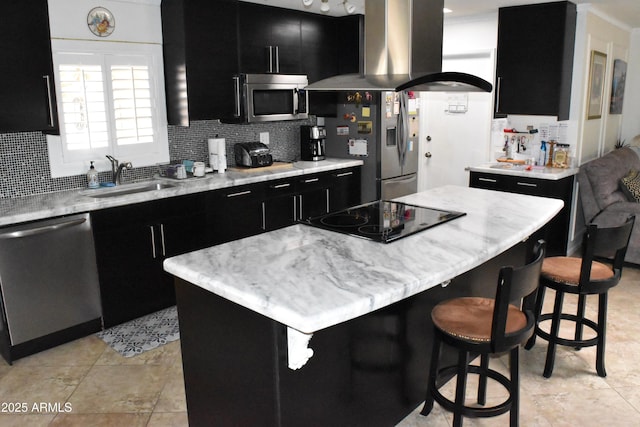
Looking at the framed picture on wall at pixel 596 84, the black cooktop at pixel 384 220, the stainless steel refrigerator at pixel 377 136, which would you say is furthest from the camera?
the stainless steel refrigerator at pixel 377 136

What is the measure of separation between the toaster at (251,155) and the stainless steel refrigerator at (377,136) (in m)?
1.11

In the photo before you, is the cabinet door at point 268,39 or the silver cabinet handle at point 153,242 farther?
the cabinet door at point 268,39

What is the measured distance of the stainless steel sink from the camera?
3880 millimetres

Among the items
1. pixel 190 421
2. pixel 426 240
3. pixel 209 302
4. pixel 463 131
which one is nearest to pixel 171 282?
pixel 190 421

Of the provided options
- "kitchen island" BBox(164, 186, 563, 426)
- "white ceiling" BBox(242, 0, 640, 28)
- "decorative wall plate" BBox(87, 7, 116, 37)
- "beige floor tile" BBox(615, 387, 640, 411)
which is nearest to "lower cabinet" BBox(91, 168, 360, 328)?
"decorative wall plate" BBox(87, 7, 116, 37)

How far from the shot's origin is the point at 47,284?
334 centimetres

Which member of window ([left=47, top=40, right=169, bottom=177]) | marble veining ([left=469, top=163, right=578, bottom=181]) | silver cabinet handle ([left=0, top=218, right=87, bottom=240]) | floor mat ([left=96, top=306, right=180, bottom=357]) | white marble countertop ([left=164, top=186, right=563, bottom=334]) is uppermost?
window ([left=47, top=40, right=169, bottom=177])

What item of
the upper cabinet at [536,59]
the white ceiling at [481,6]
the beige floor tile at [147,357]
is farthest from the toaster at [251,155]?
the upper cabinet at [536,59]

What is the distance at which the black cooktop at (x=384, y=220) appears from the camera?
2590 mm

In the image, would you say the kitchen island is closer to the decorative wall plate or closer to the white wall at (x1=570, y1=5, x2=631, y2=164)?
the decorative wall plate

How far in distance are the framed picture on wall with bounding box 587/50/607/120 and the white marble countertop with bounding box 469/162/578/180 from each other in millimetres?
832

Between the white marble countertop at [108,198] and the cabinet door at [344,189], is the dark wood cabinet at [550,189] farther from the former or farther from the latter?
the white marble countertop at [108,198]

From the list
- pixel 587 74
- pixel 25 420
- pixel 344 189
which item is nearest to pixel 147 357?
pixel 25 420

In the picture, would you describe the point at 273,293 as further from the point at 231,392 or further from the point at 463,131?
the point at 463,131
